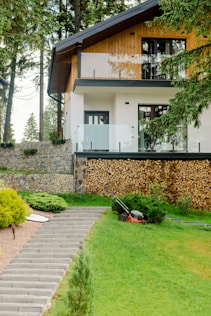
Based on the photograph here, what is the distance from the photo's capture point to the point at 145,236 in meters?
13.2

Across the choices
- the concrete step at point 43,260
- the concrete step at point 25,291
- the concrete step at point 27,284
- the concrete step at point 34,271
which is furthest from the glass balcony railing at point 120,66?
the concrete step at point 25,291

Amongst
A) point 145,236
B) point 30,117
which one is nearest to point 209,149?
point 145,236

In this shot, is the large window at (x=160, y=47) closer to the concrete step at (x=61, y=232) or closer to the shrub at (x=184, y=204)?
the shrub at (x=184, y=204)

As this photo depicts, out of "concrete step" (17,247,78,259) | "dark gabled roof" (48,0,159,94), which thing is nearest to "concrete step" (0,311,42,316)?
"concrete step" (17,247,78,259)

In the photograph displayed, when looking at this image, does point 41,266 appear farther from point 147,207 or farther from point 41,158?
point 41,158

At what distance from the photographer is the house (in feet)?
63.8

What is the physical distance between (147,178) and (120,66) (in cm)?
528

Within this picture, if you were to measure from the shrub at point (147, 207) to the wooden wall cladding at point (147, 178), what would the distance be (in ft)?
9.94

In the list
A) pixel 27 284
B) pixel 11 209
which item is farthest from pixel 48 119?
pixel 27 284

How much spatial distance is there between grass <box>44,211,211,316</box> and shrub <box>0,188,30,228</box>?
2374mm

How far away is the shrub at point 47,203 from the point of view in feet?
54.5

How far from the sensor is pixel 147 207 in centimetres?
1520

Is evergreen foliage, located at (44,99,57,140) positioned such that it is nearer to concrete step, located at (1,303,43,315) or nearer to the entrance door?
the entrance door

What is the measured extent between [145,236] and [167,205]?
19.0 feet
